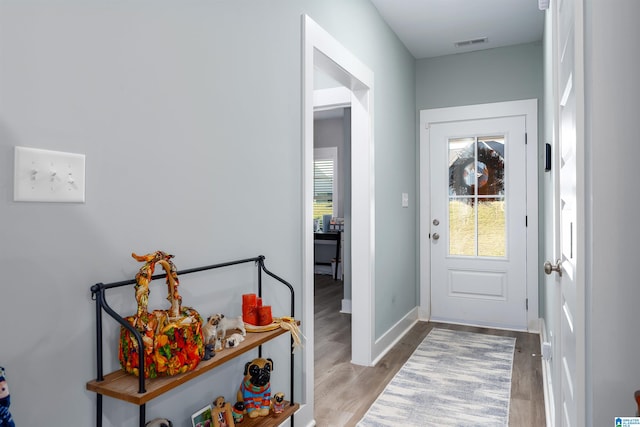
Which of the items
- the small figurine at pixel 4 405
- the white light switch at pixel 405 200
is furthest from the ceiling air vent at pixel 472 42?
the small figurine at pixel 4 405

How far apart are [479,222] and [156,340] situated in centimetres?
349

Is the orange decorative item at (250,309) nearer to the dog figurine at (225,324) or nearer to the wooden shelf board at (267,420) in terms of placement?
the dog figurine at (225,324)

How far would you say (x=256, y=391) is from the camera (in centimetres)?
158

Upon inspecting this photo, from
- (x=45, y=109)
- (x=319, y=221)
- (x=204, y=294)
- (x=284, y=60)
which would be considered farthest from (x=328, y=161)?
(x=45, y=109)

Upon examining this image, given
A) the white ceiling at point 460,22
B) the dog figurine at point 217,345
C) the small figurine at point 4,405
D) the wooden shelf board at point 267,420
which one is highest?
the white ceiling at point 460,22

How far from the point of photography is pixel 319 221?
7031 mm

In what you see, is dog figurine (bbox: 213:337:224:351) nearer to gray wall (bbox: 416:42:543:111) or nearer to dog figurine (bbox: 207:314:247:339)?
dog figurine (bbox: 207:314:247:339)

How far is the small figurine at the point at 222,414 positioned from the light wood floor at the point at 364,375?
90 centimetres

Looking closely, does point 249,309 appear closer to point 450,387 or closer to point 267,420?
point 267,420

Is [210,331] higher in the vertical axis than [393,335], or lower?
higher

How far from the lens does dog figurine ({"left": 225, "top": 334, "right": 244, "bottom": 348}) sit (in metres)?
1.37

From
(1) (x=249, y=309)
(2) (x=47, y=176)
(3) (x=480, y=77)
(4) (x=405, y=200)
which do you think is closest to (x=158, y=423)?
(1) (x=249, y=309)

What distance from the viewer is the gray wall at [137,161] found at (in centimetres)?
97

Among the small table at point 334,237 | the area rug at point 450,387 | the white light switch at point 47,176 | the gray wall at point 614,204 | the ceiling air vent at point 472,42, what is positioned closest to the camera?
the gray wall at point 614,204
